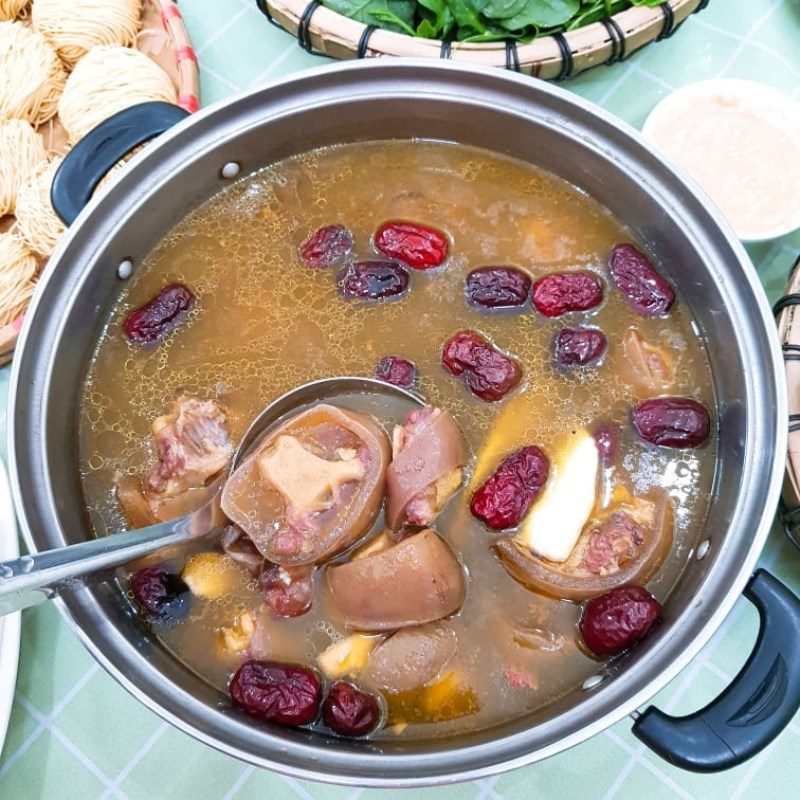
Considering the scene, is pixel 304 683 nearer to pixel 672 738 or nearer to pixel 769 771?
pixel 672 738

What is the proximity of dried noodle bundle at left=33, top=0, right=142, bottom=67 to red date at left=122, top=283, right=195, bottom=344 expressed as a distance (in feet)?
4.29

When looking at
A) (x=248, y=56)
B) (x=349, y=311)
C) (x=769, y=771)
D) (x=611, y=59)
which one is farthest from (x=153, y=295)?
(x=769, y=771)

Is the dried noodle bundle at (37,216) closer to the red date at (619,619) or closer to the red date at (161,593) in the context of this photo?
the red date at (161,593)

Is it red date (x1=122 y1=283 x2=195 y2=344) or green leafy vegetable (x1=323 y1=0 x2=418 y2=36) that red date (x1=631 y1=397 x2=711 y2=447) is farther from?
green leafy vegetable (x1=323 y1=0 x2=418 y2=36)

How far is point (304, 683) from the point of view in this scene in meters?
1.97

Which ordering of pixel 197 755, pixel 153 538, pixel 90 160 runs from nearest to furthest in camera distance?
pixel 153 538
pixel 90 160
pixel 197 755

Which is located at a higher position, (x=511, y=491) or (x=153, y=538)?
(x=511, y=491)

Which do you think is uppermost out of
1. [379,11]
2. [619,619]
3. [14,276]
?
[379,11]

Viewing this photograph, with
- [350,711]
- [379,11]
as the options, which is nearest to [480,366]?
[350,711]

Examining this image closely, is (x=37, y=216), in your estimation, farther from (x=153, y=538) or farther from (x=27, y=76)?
(x=153, y=538)

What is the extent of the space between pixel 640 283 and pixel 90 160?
1.63 meters

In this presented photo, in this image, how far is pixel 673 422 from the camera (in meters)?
2.11

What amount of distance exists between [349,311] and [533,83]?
83 centimetres

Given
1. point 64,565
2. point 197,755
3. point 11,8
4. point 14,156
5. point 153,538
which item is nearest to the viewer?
point 64,565
